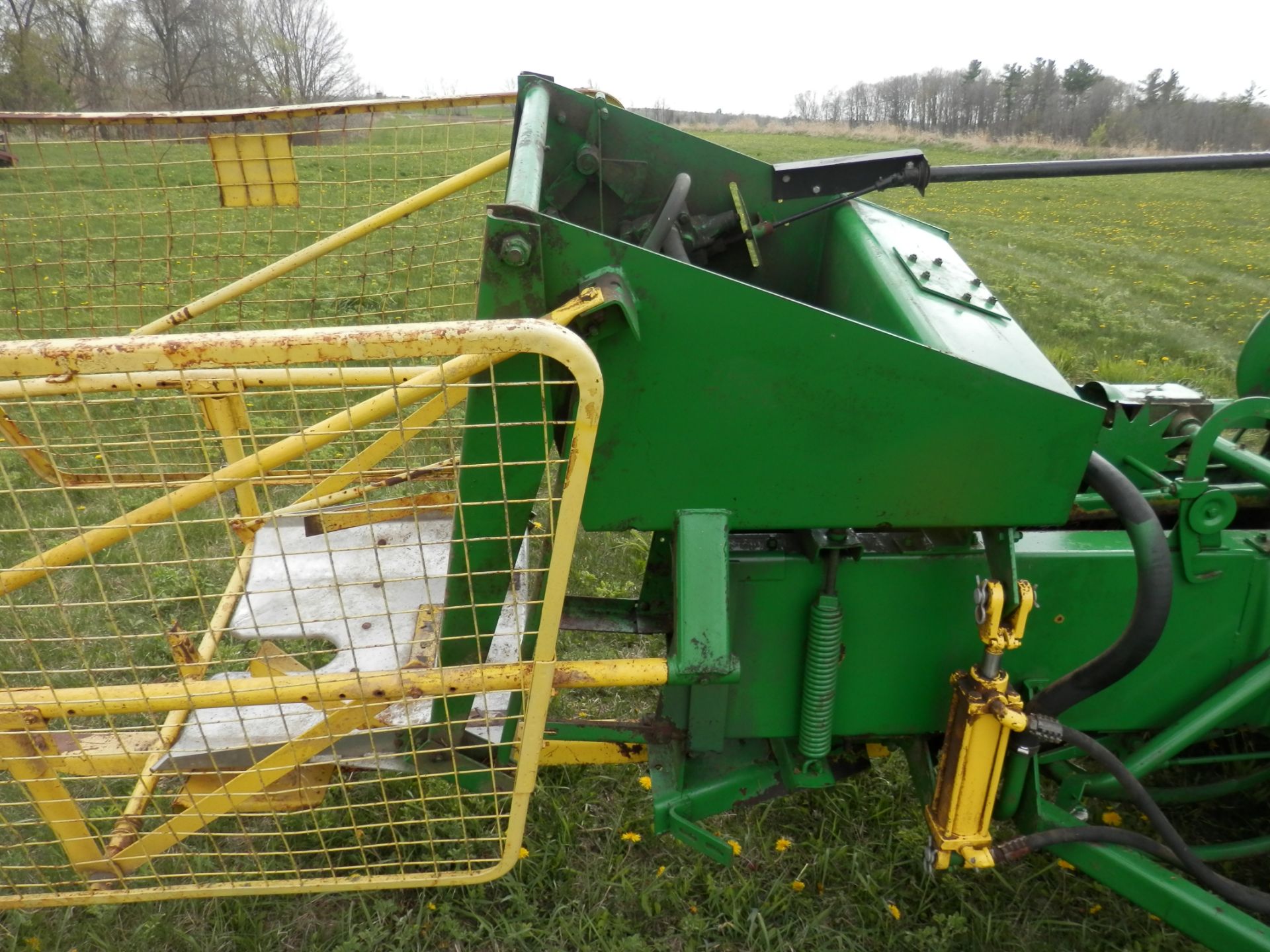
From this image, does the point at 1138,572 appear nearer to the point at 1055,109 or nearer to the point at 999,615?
the point at 999,615

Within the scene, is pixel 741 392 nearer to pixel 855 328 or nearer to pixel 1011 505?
pixel 855 328

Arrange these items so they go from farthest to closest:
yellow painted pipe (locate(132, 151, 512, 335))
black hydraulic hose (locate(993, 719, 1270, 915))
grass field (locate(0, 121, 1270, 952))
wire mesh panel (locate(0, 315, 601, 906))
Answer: yellow painted pipe (locate(132, 151, 512, 335)), grass field (locate(0, 121, 1270, 952)), black hydraulic hose (locate(993, 719, 1270, 915)), wire mesh panel (locate(0, 315, 601, 906))

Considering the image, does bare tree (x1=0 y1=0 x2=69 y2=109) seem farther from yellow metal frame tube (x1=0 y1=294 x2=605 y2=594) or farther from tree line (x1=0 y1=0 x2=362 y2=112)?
yellow metal frame tube (x1=0 y1=294 x2=605 y2=594)

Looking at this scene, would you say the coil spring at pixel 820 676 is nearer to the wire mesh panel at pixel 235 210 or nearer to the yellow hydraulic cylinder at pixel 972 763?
the yellow hydraulic cylinder at pixel 972 763

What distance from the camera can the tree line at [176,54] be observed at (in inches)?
956

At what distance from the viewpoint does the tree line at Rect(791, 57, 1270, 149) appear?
20.4 meters

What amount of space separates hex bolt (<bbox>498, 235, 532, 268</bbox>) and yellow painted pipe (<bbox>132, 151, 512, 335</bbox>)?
1.44 m

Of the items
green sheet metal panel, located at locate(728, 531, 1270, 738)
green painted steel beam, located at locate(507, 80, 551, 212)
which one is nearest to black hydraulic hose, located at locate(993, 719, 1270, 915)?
green sheet metal panel, located at locate(728, 531, 1270, 738)

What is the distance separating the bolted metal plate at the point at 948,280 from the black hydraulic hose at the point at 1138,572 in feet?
1.70

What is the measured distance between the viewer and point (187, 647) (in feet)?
8.15

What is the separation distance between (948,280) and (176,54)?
34.5 metres

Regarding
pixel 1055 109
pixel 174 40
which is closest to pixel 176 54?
→ pixel 174 40

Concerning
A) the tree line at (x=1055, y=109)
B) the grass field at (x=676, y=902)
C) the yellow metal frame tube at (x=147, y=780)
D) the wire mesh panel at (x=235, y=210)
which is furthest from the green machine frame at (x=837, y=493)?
the tree line at (x=1055, y=109)

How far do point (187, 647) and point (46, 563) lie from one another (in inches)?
26.3
